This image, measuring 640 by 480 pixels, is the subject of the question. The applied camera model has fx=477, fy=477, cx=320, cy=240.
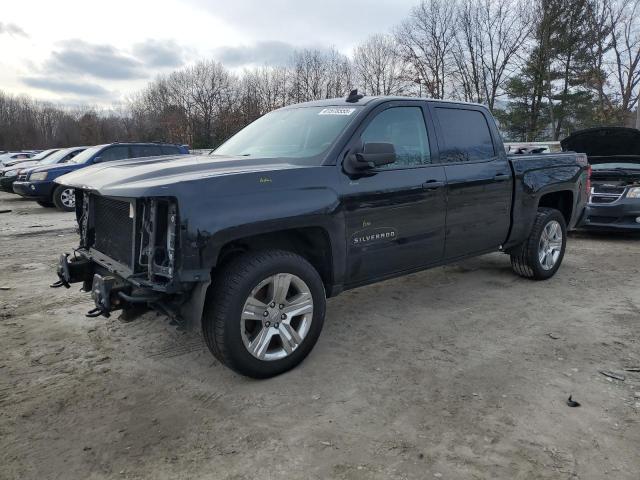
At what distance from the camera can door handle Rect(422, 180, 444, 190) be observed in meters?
4.16

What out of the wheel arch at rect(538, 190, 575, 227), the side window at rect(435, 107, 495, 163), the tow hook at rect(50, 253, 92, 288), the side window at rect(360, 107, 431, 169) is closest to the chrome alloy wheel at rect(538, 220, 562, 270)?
the wheel arch at rect(538, 190, 575, 227)

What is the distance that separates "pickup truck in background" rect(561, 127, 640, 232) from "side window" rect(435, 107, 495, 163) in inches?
138

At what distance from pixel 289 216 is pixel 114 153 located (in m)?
11.7

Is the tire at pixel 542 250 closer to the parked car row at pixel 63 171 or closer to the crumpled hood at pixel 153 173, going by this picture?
the crumpled hood at pixel 153 173

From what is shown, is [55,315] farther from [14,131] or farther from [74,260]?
[14,131]

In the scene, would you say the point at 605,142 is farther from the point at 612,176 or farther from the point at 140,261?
the point at 140,261

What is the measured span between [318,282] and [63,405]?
6.00 ft

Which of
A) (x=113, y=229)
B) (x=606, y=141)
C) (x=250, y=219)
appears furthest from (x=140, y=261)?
(x=606, y=141)

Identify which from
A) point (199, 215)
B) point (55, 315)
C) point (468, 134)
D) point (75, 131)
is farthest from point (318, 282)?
point (75, 131)

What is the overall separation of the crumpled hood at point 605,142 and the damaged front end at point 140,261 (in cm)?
837

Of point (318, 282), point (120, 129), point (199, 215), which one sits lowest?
point (318, 282)

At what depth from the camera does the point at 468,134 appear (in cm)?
479

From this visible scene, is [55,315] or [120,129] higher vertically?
[120,129]

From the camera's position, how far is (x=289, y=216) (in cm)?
323
